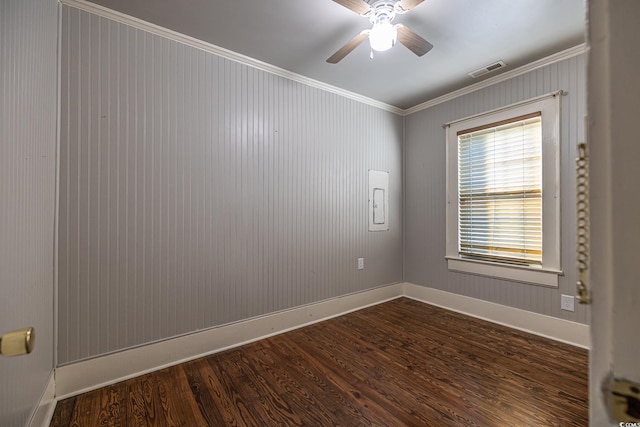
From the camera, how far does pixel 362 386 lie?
178 cm

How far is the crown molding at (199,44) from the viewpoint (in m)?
1.80

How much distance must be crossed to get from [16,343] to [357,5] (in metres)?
2.02

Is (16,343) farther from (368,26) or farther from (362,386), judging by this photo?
(368,26)

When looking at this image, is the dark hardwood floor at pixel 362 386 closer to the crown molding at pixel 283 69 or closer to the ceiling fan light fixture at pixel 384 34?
the ceiling fan light fixture at pixel 384 34

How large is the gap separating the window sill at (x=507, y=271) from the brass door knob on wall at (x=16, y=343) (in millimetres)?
3294

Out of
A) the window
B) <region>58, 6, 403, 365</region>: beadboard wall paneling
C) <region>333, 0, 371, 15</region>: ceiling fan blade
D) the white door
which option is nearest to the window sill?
the window

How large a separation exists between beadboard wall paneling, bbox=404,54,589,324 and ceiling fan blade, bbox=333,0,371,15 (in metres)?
1.95

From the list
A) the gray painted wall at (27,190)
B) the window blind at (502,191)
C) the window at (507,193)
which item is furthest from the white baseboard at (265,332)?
the window blind at (502,191)

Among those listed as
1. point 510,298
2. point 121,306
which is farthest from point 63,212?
point 510,298

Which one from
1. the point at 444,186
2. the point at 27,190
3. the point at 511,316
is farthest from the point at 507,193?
the point at 27,190

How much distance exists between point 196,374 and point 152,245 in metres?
0.98

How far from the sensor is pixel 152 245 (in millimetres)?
Result: 2000

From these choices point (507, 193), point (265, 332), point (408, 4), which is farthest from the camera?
point (507, 193)

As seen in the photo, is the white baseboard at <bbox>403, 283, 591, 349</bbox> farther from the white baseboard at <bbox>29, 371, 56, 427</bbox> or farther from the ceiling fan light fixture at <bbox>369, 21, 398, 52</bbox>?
the white baseboard at <bbox>29, 371, 56, 427</bbox>
